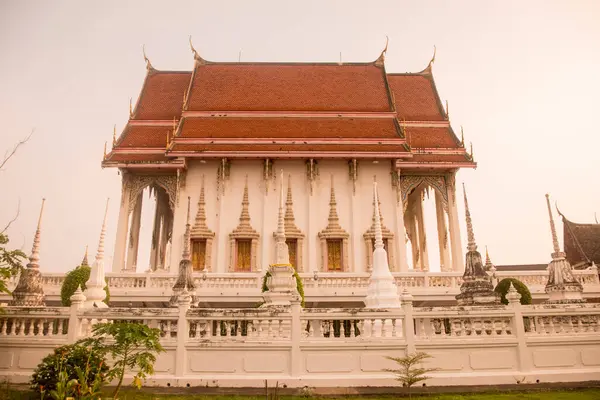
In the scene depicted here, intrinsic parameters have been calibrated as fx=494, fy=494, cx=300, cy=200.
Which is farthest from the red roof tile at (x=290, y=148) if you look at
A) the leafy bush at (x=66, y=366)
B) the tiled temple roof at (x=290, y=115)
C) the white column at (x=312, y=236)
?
the leafy bush at (x=66, y=366)

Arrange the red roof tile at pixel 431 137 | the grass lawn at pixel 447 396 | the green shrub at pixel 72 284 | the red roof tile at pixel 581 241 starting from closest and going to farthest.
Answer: the grass lawn at pixel 447 396, the green shrub at pixel 72 284, the red roof tile at pixel 431 137, the red roof tile at pixel 581 241

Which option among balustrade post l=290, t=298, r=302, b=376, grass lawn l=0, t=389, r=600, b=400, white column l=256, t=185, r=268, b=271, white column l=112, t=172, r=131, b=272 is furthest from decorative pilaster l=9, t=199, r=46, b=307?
white column l=256, t=185, r=268, b=271

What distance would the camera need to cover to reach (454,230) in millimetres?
18422

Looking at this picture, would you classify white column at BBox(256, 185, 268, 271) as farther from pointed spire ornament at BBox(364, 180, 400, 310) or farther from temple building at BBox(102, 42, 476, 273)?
pointed spire ornament at BBox(364, 180, 400, 310)

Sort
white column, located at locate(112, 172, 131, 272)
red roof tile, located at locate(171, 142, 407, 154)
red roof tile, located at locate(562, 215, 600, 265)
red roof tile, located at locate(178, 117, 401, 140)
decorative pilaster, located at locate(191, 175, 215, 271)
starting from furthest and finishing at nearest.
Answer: red roof tile, located at locate(562, 215, 600, 265) < red roof tile, located at locate(178, 117, 401, 140) < red roof tile, located at locate(171, 142, 407, 154) < decorative pilaster, located at locate(191, 175, 215, 271) < white column, located at locate(112, 172, 131, 272)

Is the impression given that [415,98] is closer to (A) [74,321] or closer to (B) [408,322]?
(B) [408,322]

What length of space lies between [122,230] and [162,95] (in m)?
6.73

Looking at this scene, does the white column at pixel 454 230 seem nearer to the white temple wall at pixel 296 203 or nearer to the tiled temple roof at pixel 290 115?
the tiled temple roof at pixel 290 115

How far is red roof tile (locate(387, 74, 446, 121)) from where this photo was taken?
68.7 ft

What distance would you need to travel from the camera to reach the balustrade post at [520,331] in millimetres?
6117

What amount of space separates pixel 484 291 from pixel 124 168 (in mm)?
13659

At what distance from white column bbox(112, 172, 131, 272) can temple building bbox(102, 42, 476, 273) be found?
38mm

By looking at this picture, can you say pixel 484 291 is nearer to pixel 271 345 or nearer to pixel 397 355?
pixel 397 355

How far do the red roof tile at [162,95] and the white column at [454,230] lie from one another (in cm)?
1133
